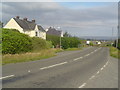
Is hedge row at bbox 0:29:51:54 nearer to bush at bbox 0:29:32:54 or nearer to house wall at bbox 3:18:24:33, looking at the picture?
bush at bbox 0:29:32:54

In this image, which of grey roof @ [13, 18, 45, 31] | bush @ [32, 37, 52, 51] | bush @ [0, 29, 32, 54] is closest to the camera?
bush @ [0, 29, 32, 54]

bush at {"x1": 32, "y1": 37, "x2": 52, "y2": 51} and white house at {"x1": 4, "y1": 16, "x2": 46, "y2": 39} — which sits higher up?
white house at {"x1": 4, "y1": 16, "x2": 46, "y2": 39}

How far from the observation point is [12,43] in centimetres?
2105

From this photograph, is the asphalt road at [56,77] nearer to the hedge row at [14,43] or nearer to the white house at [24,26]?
the hedge row at [14,43]

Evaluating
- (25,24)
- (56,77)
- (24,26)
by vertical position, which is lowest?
(56,77)

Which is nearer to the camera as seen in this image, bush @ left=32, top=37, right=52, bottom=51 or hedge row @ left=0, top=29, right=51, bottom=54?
hedge row @ left=0, top=29, right=51, bottom=54

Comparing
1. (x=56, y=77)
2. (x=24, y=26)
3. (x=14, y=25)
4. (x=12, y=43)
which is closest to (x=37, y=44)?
(x=12, y=43)

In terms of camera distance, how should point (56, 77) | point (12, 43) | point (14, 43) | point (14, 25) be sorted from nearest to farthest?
point (56, 77), point (12, 43), point (14, 43), point (14, 25)

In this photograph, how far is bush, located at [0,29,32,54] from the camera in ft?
65.8

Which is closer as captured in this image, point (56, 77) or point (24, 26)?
point (56, 77)

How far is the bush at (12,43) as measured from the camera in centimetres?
2005

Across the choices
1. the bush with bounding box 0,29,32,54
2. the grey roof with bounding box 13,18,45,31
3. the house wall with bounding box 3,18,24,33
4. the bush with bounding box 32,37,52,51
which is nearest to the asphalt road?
the bush with bounding box 0,29,32,54

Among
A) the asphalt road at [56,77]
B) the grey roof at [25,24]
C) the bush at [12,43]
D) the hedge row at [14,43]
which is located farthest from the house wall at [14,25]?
the asphalt road at [56,77]

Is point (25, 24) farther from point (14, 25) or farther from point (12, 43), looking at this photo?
point (12, 43)
